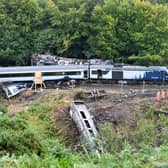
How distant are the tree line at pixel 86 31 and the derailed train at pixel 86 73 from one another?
176cm

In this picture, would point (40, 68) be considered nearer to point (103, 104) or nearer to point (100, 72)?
point (100, 72)

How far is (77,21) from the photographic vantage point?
33.0 metres

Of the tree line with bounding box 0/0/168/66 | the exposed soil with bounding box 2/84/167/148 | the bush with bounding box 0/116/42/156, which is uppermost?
the tree line with bounding box 0/0/168/66

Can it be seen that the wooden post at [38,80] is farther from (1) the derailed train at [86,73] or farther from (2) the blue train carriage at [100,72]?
(2) the blue train carriage at [100,72]

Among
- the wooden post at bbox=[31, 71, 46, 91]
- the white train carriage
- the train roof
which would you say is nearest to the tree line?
the train roof

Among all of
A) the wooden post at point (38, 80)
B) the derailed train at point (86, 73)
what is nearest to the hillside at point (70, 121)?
the derailed train at point (86, 73)

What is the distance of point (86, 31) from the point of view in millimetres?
33531

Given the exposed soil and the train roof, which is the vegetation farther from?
the train roof

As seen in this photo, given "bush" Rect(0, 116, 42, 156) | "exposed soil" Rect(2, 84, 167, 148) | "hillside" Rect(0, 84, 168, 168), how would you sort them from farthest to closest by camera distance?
"exposed soil" Rect(2, 84, 167, 148) < "hillside" Rect(0, 84, 168, 168) < "bush" Rect(0, 116, 42, 156)

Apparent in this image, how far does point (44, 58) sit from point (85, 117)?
12.7 m

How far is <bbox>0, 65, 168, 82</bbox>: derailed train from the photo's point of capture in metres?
29.8

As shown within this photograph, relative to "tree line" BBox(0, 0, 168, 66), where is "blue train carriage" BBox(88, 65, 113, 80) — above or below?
below

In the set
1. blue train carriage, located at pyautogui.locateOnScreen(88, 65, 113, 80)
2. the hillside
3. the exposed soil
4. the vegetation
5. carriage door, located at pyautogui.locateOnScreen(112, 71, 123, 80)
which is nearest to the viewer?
the vegetation

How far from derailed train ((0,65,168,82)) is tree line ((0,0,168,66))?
1.76 m
